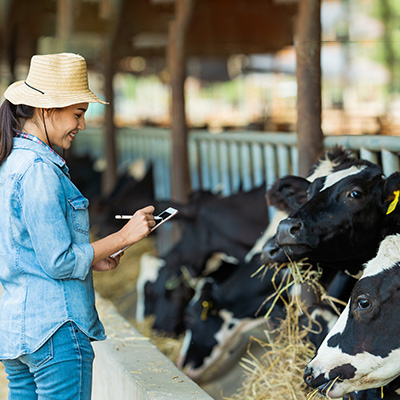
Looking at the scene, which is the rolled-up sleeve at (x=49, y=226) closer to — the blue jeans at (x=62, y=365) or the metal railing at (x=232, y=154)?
the blue jeans at (x=62, y=365)

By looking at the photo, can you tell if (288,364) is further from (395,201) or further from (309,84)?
(309,84)

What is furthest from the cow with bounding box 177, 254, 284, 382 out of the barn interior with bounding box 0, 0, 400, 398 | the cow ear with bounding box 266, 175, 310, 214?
the cow ear with bounding box 266, 175, 310, 214

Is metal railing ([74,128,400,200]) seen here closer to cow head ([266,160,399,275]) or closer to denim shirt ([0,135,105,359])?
cow head ([266,160,399,275])

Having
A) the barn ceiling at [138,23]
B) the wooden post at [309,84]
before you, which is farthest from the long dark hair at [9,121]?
the barn ceiling at [138,23]

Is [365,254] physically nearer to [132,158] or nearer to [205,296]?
Answer: [205,296]

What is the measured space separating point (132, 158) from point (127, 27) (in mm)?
1683

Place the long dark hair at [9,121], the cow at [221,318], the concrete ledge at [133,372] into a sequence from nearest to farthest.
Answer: the long dark hair at [9,121] → the concrete ledge at [133,372] → the cow at [221,318]

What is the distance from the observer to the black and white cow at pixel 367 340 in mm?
2301

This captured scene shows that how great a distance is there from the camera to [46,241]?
2.26 m

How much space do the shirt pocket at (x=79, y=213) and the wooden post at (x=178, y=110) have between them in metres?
3.94

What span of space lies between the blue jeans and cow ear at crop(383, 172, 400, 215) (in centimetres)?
122

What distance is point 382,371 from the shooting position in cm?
230

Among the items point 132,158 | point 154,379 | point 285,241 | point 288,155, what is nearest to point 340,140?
point 288,155

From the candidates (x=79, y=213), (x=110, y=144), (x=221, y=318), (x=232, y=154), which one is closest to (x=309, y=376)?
(x=79, y=213)
